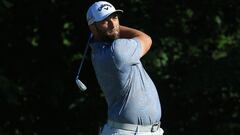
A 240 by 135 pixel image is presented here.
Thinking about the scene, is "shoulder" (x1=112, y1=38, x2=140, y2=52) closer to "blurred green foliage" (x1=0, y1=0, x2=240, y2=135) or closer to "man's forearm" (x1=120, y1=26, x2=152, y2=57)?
"man's forearm" (x1=120, y1=26, x2=152, y2=57)

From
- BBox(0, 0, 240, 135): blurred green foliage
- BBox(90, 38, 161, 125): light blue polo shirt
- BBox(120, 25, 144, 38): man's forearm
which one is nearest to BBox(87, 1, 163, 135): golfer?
BBox(90, 38, 161, 125): light blue polo shirt

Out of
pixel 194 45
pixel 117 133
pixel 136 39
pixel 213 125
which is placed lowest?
pixel 213 125

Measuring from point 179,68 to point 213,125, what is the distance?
39.6 inches

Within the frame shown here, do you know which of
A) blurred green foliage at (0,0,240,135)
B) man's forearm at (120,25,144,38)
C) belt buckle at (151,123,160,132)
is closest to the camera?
belt buckle at (151,123,160,132)

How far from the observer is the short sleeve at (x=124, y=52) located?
230 inches

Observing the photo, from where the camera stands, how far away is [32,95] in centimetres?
1141

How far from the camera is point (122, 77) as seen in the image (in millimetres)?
5898

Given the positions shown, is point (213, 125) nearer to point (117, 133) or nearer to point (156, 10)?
point (156, 10)

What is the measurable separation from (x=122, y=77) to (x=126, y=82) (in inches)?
1.8

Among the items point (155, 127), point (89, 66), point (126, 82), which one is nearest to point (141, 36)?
point (126, 82)

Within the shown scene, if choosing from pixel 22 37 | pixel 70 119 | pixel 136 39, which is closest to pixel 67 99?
pixel 70 119

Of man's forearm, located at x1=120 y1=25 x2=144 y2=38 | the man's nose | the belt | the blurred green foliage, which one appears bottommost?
the blurred green foliage

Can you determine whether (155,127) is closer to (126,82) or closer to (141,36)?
(126,82)

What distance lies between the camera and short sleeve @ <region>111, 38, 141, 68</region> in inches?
230
